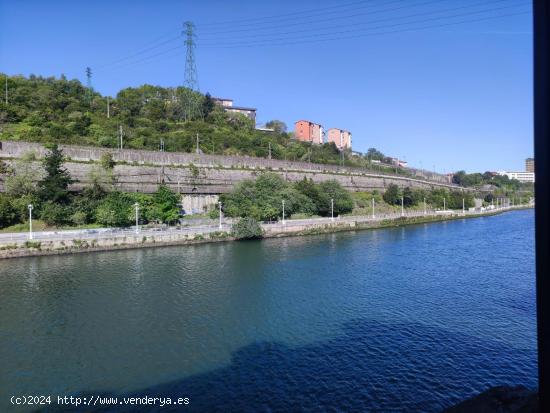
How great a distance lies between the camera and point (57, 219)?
2433 centimetres

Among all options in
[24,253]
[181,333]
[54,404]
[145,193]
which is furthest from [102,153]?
[54,404]

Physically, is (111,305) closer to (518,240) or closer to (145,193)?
(145,193)

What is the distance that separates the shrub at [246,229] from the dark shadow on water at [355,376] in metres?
18.0

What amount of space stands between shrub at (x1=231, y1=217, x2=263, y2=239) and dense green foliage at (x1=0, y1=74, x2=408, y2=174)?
1805cm

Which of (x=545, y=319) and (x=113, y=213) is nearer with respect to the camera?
(x=545, y=319)

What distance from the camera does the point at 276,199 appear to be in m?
33.1

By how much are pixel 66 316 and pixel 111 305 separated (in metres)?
1.41

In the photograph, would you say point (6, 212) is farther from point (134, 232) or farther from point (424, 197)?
point (424, 197)

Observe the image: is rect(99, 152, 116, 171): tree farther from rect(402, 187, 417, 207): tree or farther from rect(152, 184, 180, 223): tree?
rect(402, 187, 417, 207): tree

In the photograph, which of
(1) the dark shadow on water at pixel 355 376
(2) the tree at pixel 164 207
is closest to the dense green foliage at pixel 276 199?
(2) the tree at pixel 164 207

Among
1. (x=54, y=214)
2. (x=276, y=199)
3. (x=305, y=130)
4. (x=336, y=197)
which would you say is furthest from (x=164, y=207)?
(x=305, y=130)

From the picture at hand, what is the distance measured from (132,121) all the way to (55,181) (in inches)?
939

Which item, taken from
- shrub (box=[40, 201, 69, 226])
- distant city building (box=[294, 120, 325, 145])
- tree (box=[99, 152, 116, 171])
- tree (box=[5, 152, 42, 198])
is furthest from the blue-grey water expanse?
distant city building (box=[294, 120, 325, 145])

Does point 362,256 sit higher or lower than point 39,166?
lower
